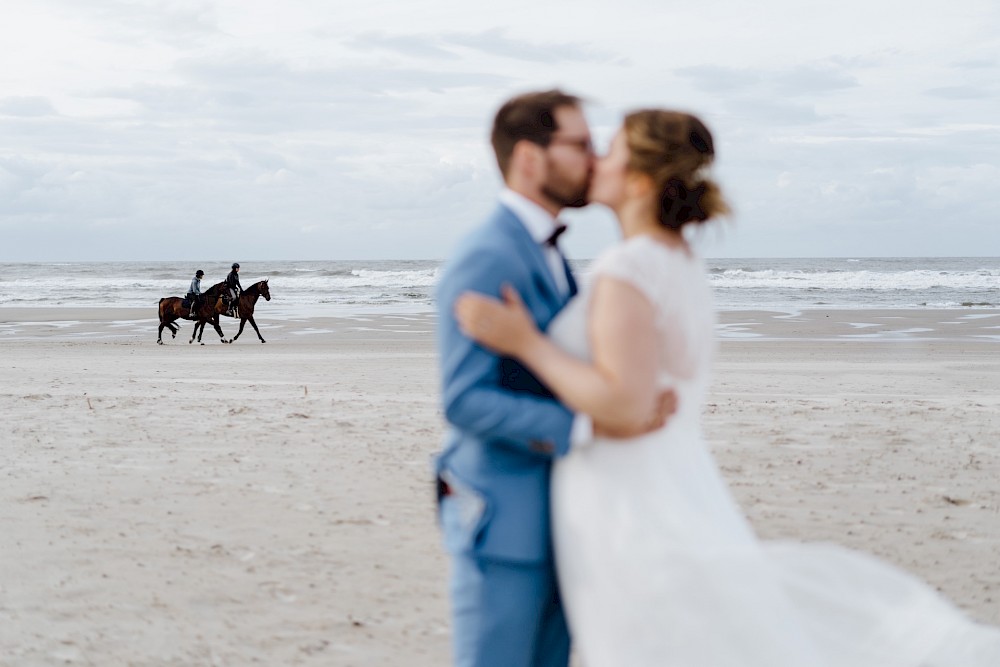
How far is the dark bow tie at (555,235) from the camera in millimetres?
2322

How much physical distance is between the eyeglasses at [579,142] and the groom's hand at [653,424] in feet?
1.82

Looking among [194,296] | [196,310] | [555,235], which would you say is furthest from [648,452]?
[194,296]

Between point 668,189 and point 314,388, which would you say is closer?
point 668,189

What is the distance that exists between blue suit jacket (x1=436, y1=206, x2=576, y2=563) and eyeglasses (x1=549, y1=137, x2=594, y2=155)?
0.19 metres

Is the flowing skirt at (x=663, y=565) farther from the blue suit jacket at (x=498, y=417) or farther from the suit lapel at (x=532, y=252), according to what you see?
the suit lapel at (x=532, y=252)

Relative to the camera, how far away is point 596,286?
215 cm

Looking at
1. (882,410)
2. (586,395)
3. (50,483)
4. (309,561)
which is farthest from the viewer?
(882,410)

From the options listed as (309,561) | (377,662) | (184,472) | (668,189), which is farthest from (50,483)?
(668,189)

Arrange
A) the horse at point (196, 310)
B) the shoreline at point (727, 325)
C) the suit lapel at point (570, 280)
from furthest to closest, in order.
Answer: the shoreline at point (727, 325)
the horse at point (196, 310)
the suit lapel at point (570, 280)

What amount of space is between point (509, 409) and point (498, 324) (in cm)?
17

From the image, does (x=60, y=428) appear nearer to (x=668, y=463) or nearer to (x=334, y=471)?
(x=334, y=471)

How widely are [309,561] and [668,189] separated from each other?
3.92m

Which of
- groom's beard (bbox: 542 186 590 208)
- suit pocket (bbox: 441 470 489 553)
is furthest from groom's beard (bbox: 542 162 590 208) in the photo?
suit pocket (bbox: 441 470 489 553)

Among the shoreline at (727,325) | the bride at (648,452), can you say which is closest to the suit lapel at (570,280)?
the bride at (648,452)
